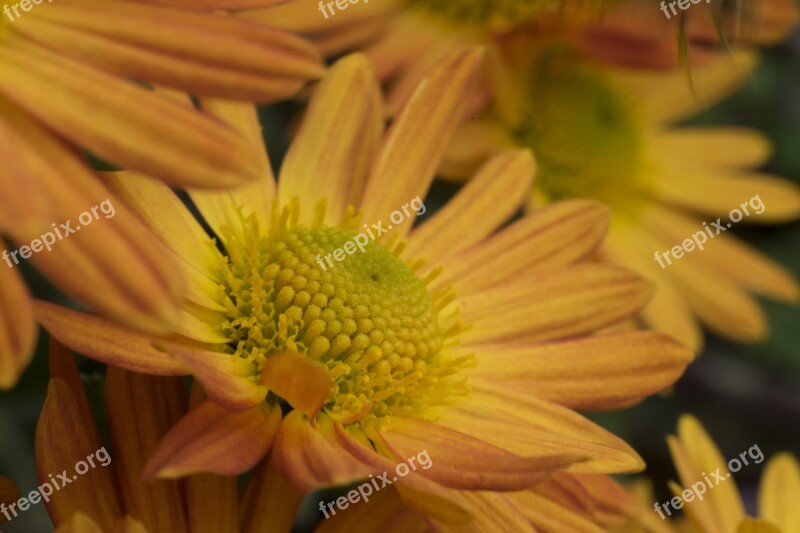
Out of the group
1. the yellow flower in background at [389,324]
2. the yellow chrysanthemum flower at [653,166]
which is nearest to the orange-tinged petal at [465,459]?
the yellow flower in background at [389,324]

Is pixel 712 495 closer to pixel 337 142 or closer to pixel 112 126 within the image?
pixel 337 142

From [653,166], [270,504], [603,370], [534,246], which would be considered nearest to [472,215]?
[534,246]

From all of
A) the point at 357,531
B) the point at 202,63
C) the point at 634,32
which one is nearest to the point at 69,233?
the point at 202,63

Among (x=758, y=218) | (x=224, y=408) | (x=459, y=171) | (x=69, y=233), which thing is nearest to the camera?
(x=69, y=233)

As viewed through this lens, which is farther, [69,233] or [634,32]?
[634,32]

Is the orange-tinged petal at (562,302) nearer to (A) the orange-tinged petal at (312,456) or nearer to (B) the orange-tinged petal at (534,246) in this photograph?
(B) the orange-tinged petal at (534,246)

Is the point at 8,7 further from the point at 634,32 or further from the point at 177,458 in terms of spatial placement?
the point at 634,32
